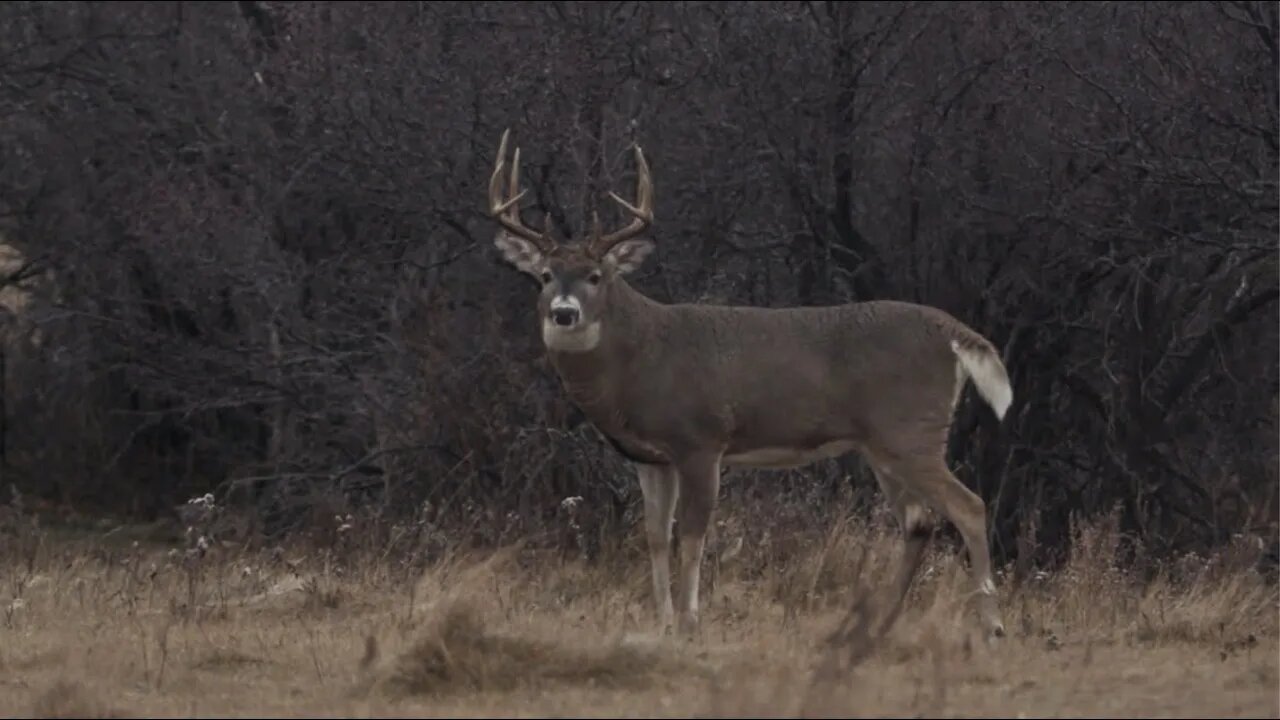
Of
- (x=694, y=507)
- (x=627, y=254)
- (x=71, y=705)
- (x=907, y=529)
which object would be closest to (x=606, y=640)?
(x=694, y=507)

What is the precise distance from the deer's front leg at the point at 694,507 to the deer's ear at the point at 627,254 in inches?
39.6

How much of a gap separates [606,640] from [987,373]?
243 cm

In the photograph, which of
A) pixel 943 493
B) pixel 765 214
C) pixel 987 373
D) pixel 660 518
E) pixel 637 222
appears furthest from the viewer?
pixel 765 214

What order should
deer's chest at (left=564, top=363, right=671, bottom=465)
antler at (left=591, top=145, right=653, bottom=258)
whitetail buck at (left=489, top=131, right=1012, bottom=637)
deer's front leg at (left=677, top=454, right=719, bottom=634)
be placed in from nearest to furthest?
1. deer's front leg at (left=677, top=454, right=719, bottom=634)
2. whitetail buck at (left=489, top=131, right=1012, bottom=637)
3. deer's chest at (left=564, top=363, right=671, bottom=465)
4. antler at (left=591, top=145, right=653, bottom=258)

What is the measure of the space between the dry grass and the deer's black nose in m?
1.04

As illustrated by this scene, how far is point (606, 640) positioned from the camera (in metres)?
8.54

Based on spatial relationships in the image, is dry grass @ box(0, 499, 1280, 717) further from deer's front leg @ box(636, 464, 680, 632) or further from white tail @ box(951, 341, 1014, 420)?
white tail @ box(951, 341, 1014, 420)

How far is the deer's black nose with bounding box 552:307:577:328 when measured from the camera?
10070 millimetres

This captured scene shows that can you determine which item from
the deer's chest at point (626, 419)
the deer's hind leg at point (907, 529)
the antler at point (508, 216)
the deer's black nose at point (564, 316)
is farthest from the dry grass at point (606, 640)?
the antler at point (508, 216)

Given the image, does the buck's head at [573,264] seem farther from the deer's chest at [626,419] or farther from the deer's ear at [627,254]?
the deer's chest at [626,419]

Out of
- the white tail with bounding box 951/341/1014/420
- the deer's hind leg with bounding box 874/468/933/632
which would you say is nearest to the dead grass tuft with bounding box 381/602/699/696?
the deer's hind leg with bounding box 874/468/933/632

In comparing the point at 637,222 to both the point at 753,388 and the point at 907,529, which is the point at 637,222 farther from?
the point at 907,529

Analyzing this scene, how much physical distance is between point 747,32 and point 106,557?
619 cm

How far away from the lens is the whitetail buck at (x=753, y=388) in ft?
32.9
